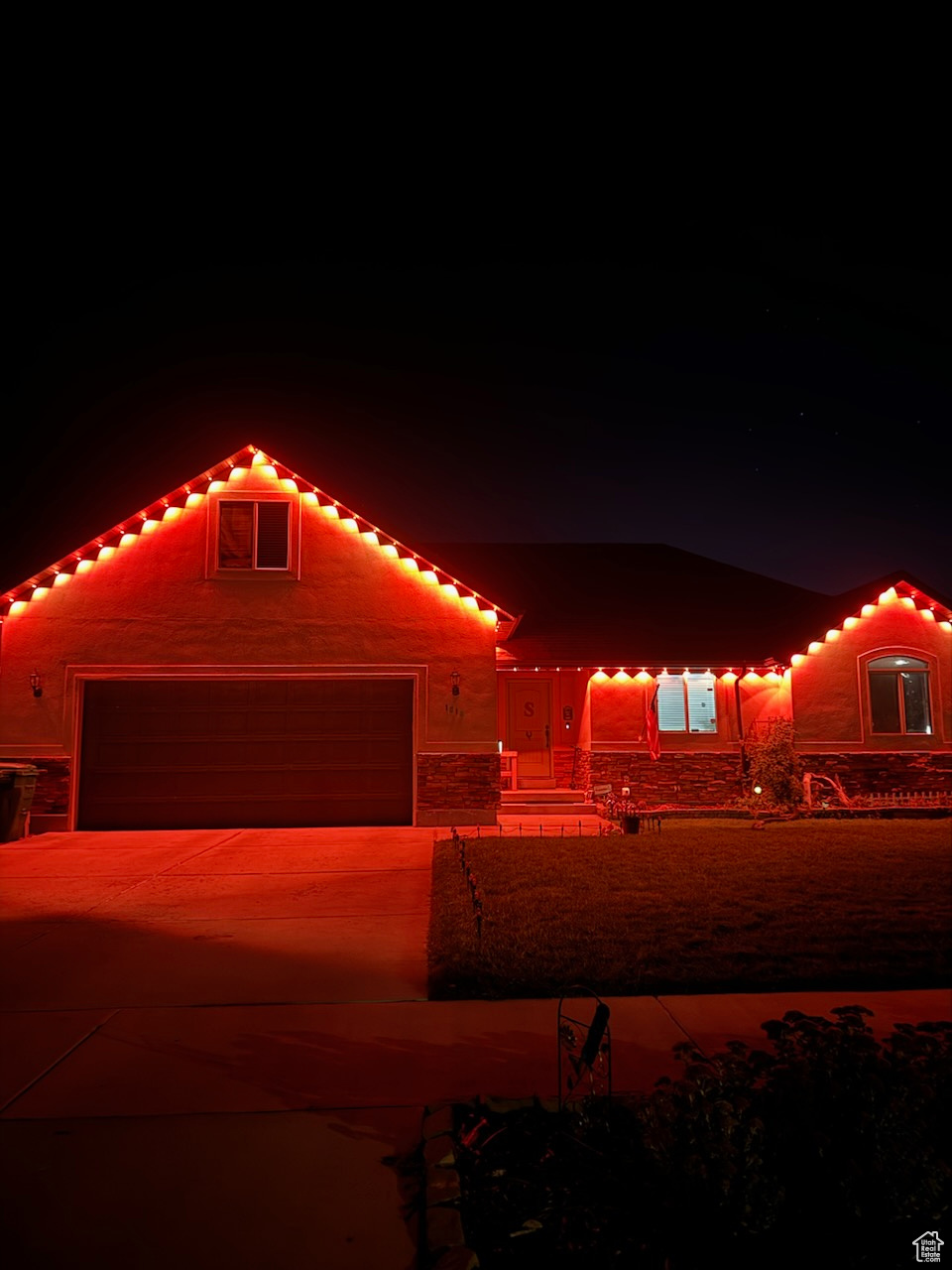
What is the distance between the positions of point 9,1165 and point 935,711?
19100mm

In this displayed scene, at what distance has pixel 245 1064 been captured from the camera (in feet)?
14.5

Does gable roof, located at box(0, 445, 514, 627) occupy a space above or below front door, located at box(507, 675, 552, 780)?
above

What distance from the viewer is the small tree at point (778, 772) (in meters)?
16.5

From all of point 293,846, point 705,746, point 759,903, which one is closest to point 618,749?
point 705,746

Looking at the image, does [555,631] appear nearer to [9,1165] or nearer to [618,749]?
[618,749]

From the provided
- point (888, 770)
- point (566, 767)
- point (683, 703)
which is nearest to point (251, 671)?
point (566, 767)

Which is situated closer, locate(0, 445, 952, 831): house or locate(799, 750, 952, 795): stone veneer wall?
locate(0, 445, 952, 831): house

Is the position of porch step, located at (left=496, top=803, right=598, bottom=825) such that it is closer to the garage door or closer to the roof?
the garage door

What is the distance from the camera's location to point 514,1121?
362 centimetres

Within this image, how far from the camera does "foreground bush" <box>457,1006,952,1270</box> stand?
256 cm

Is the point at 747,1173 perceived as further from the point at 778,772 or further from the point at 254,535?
the point at 778,772

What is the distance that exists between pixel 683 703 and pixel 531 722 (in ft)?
→ 12.1

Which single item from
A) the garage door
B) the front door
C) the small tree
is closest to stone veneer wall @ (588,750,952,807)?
the small tree

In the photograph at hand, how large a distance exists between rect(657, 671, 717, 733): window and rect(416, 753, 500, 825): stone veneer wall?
17.4 feet
